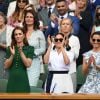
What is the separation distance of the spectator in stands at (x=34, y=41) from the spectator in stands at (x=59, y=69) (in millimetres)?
279

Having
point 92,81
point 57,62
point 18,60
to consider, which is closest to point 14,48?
point 18,60

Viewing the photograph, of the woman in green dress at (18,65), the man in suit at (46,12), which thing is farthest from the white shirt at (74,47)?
the man in suit at (46,12)

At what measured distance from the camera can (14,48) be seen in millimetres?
6742

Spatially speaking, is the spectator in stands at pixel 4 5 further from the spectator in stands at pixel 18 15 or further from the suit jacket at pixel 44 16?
the spectator in stands at pixel 18 15

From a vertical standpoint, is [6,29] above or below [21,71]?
above

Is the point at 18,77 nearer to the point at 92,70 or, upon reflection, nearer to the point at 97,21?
the point at 92,70

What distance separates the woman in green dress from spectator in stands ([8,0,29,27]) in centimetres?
135

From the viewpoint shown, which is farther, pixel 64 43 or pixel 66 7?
pixel 66 7

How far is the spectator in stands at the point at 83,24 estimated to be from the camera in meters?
8.05

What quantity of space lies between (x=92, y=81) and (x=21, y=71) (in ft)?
3.39

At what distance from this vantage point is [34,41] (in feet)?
24.8

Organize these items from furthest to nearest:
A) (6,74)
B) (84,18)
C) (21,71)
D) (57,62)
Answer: (84,18), (6,74), (57,62), (21,71)

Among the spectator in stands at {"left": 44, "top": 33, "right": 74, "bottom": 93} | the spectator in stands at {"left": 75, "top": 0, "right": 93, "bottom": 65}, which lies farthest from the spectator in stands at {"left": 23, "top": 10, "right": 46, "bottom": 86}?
the spectator in stands at {"left": 75, "top": 0, "right": 93, "bottom": 65}

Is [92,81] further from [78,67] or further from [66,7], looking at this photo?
[66,7]
